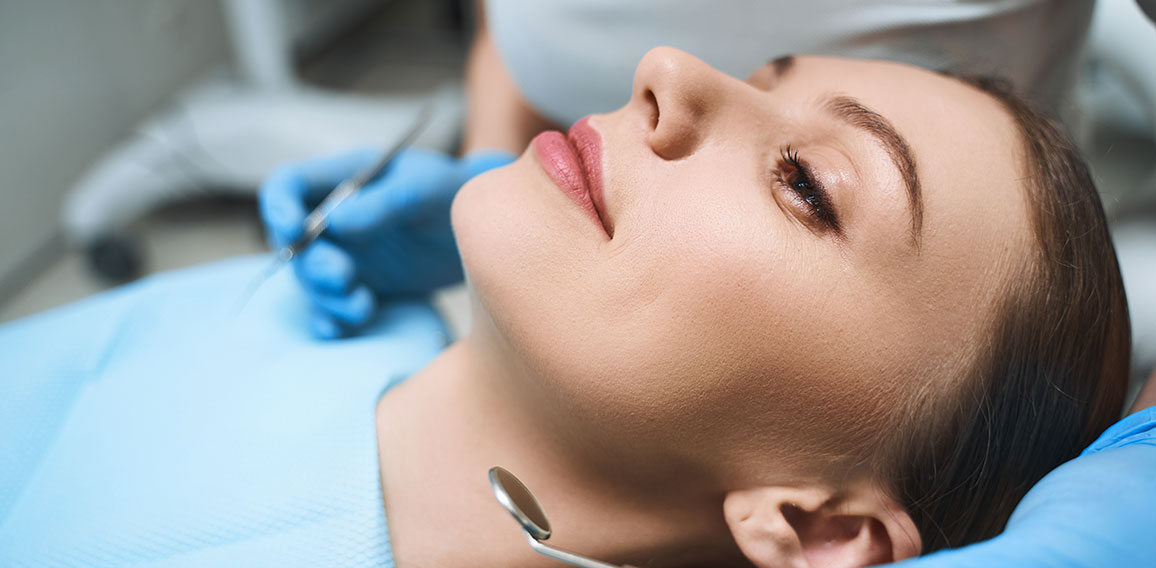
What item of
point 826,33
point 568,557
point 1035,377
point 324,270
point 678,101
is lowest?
point 568,557

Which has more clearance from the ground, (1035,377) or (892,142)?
(892,142)

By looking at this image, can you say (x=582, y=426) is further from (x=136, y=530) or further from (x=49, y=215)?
(x=49, y=215)

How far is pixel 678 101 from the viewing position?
0.66 metres

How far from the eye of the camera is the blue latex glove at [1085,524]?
0.52 meters

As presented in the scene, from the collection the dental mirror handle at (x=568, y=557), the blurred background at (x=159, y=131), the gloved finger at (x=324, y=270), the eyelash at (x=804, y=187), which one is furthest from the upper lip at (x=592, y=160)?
the blurred background at (x=159, y=131)

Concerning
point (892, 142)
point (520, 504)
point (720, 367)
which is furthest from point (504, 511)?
point (892, 142)

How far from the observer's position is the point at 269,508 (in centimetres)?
73

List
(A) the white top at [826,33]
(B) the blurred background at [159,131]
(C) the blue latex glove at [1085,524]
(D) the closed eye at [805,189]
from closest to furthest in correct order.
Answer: (C) the blue latex glove at [1085,524]
(D) the closed eye at [805,189]
(A) the white top at [826,33]
(B) the blurred background at [159,131]

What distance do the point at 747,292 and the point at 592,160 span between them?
180mm

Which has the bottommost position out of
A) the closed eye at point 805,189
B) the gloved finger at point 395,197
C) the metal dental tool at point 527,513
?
the metal dental tool at point 527,513

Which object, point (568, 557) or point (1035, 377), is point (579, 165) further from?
point (1035, 377)

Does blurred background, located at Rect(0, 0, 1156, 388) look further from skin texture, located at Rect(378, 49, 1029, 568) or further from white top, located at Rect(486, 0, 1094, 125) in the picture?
skin texture, located at Rect(378, 49, 1029, 568)

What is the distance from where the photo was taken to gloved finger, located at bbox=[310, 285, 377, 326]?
97cm

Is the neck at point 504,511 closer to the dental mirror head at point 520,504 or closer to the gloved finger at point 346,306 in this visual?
the dental mirror head at point 520,504
